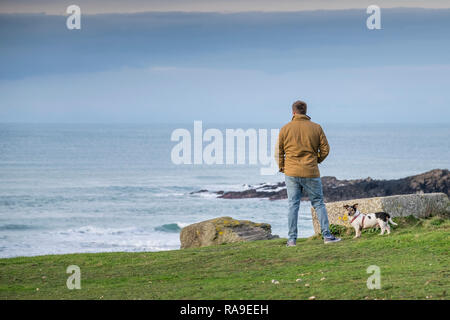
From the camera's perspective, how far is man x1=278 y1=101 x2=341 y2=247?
41.7ft

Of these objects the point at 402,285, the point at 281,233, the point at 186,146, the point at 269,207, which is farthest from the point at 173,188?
the point at 186,146

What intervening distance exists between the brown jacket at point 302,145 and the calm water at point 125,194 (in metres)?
28.6

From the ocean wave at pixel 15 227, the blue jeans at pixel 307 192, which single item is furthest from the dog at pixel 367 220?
the ocean wave at pixel 15 227

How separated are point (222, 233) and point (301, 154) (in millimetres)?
7389

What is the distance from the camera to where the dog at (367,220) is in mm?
13453

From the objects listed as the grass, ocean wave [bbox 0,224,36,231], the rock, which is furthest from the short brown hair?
ocean wave [bbox 0,224,36,231]

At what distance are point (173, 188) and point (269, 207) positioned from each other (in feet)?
95.7

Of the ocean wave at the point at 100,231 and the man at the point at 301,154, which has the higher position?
the man at the point at 301,154

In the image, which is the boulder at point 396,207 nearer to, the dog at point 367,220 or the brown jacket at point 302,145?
the dog at point 367,220

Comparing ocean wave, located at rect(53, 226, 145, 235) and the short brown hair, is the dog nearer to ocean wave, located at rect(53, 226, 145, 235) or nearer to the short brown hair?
the short brown hair

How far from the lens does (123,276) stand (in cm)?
1221

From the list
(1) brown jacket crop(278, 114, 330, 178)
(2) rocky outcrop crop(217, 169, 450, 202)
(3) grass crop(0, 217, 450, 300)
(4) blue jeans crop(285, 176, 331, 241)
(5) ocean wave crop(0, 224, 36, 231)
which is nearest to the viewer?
(3) grass crop(0, 217, 450, 300)

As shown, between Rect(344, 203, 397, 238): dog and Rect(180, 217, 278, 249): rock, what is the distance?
584 cm

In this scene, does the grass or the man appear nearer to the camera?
the grass
